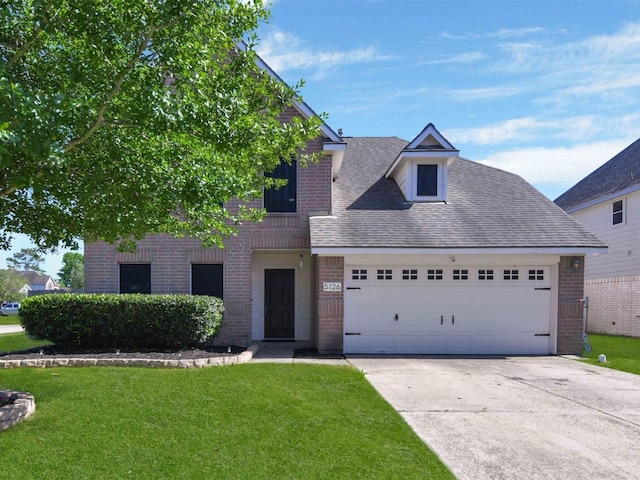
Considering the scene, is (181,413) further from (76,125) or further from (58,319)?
(58,319)

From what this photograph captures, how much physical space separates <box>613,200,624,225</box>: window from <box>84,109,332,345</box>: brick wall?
1328cm

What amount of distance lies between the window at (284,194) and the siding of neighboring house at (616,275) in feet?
42.0

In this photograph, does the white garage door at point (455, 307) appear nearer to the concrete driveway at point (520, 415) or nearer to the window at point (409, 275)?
the window at point (409, 275)

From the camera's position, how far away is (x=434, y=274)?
452 inches

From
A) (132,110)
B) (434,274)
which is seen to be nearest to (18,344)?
(132,110)

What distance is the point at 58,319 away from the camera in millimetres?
9945

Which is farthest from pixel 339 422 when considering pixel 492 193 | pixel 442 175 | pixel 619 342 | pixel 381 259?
pixel 619 342

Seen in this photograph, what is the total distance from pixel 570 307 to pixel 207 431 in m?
9.73

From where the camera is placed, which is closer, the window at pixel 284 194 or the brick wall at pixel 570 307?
the brick wall at pixel 570 307

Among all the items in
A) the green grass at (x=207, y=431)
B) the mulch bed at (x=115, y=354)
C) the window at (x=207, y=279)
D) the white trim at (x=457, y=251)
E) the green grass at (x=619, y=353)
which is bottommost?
the green grass at (x=619, y=353)

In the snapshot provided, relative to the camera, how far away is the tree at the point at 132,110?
5.03 metres

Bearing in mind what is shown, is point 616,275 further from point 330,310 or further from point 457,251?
point 330,310

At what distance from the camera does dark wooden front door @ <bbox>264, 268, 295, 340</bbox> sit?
12961mm

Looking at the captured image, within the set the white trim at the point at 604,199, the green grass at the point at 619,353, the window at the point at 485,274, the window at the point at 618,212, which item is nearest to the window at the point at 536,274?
the window at the point at 485,274
